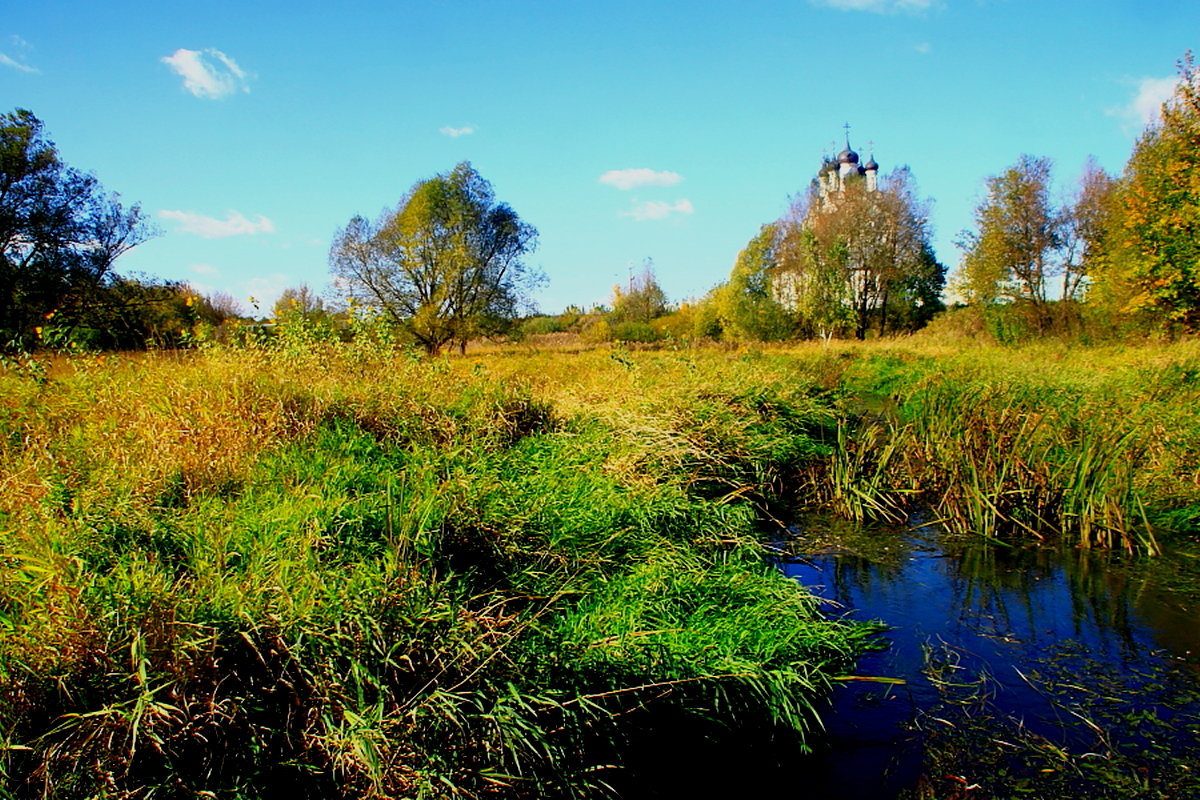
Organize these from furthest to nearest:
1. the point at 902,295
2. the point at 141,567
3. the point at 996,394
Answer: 1. the point at 902,295
2. the point at 996,394
3. the point at 141,567

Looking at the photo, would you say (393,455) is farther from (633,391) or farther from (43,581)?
(633,391)

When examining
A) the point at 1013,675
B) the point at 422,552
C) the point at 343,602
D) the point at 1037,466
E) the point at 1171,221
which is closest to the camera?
the point at 343,602

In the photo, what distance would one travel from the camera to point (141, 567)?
9.50 feet

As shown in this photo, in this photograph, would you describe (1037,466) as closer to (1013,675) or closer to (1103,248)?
(1013,675)

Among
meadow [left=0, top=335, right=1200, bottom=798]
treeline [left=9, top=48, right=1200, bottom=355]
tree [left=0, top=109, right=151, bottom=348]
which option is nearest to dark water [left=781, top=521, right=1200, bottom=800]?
meadow [left=0, top=335, right=1200, bottom=798]

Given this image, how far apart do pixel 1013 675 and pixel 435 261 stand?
29476 mm

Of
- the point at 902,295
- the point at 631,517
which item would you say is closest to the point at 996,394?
the point at 631,517

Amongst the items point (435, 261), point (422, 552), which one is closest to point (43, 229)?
point (435, 261)

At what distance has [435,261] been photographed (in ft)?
102

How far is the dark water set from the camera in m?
3.07

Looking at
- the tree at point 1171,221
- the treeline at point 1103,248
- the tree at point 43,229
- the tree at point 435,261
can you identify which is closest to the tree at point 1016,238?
the treeline at point 1103,248

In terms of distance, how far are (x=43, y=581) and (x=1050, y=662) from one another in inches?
183

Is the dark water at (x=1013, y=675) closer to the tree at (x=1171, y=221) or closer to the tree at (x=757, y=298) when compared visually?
the tree at (x=1171, y=221)

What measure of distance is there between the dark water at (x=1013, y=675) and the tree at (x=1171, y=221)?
14.5 meters
